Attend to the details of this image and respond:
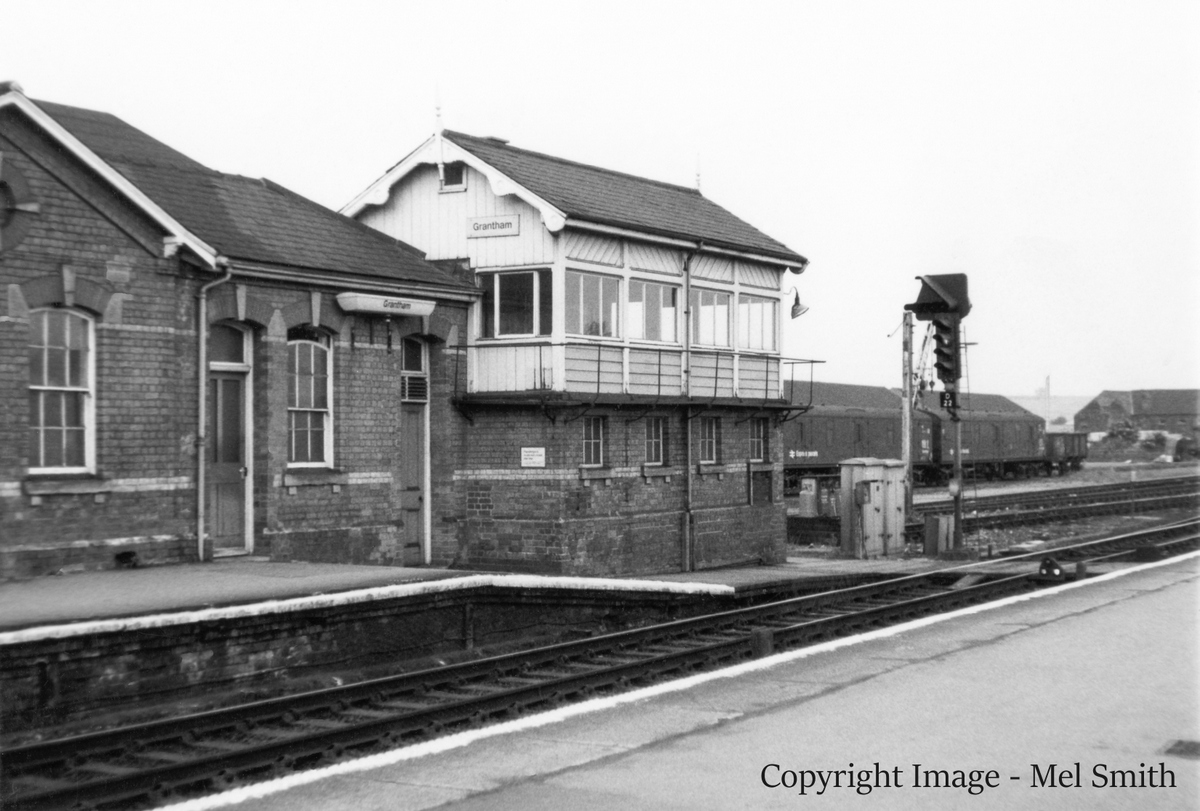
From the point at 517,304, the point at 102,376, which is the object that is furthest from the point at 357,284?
the point at 102,376

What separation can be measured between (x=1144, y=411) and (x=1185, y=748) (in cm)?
10986

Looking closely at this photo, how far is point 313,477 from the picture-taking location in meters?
17.2

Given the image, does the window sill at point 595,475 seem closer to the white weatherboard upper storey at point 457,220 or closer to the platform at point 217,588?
the platform at point 217,588

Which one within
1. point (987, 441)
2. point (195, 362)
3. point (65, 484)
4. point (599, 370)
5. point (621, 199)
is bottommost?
point (65, 484)

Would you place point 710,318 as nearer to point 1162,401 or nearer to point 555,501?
point 555,501

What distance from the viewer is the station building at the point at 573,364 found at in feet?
64.9

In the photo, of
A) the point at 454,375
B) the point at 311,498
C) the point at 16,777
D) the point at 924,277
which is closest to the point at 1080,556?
the point at 924,277

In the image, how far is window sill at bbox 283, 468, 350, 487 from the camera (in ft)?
55.5

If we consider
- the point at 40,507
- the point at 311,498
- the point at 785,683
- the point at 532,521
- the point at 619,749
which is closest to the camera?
the point at 619,749

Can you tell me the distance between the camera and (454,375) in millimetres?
19969

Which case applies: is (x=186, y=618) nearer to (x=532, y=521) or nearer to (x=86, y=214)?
(x=86, y=214)

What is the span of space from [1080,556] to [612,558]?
350 inches

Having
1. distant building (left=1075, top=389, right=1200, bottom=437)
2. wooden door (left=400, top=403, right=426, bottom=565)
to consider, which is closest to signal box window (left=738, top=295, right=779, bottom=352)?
wooden door (left=400, top=403, right=426, bottom=565)

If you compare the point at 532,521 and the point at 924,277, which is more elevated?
the point at 924,277
